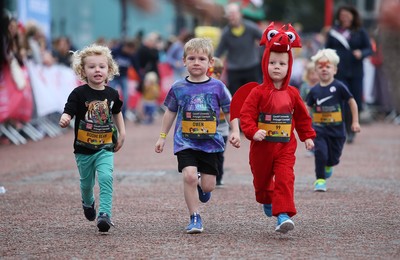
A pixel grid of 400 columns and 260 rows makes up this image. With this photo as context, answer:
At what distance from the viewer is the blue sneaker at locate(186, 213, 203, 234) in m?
5.71

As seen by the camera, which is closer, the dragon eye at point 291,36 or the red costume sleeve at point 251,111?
the red costume sleeve at point 251,111

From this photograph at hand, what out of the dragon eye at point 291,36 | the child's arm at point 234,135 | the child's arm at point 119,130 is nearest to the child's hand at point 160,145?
the child's arm at point 119,130

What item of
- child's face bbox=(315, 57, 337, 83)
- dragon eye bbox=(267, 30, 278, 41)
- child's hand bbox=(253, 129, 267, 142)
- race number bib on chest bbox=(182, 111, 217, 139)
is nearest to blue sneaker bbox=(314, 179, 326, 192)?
child's face bbox=(315, 57, 337, 83)

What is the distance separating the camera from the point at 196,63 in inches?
238

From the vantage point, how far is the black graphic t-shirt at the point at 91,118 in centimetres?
594

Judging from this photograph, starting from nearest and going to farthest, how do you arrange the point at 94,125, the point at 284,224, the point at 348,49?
the point at 284,224
the point at 94,125
the point at 348,49

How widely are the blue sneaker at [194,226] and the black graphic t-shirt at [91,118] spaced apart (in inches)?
30.2

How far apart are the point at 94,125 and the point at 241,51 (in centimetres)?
796

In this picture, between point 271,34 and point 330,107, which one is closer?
point 271,34

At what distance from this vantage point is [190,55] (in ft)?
20.0

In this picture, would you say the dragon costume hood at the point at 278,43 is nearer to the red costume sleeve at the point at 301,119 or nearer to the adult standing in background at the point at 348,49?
the red costume sleeve at the point at 301,119

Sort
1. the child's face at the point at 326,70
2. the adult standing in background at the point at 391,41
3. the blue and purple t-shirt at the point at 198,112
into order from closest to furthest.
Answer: the adult standing in background at the point at 391,41 < the blue and purple t-shirt at the point at 198,112 < the child's face at the point at 326,70

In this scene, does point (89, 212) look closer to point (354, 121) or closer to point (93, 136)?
point (93, 136)

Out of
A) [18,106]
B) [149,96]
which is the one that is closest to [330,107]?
[18,106]
